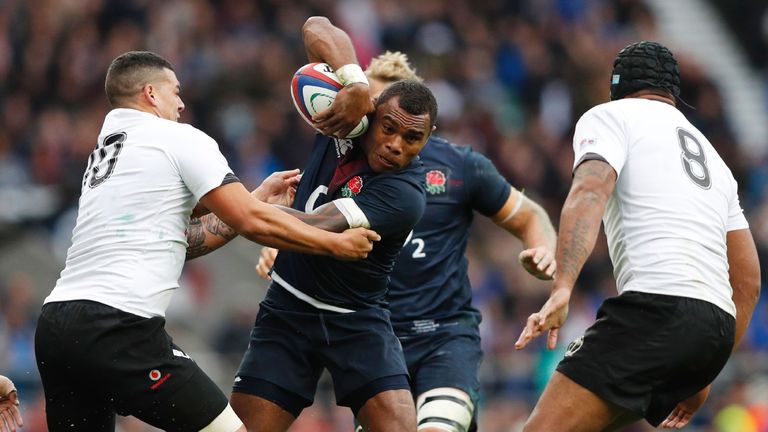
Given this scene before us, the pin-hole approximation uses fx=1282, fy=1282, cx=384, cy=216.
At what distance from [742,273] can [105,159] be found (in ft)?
11.7

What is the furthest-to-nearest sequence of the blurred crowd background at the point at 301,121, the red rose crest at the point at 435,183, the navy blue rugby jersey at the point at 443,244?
the blurred crowd background at the point at 301,121 < the red rose crest at the point at 435,183 < the navy blue rugby jersey at the point at 443,244

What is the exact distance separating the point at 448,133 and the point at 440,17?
2.74 m

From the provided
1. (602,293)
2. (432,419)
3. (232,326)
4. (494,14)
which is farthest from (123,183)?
(494,14)

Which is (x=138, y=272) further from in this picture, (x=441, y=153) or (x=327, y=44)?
(x=441, y=153)

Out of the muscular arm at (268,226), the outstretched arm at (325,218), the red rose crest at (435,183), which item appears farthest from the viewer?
the red rose crest at (435,183)

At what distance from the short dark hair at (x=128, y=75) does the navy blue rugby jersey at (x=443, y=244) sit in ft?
7.39

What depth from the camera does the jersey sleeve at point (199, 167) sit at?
664 cm

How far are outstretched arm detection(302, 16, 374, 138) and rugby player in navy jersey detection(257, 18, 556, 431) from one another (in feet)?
3.59

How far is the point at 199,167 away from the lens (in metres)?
6.64

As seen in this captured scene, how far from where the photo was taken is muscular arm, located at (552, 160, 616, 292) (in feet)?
21.3

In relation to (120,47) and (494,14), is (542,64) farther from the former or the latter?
(120,47)

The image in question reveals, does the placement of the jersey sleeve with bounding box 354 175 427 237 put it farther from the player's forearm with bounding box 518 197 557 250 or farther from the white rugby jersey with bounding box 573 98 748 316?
the player's forearm with bounding box 518 197 557 250

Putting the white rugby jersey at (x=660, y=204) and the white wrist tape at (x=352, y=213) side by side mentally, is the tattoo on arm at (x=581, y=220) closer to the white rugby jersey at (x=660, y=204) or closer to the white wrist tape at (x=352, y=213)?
the white rugby jersey at (x=660, y=204)

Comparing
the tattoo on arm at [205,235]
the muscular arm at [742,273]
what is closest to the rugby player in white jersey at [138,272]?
the tattoo on arm at [205,235]
